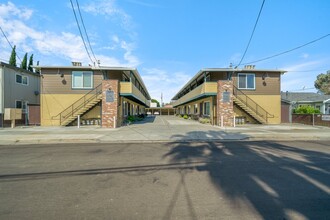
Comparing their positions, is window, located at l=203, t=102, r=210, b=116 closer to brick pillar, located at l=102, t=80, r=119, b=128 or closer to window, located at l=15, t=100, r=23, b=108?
brick pillar, located at l=102, t=80, r=119, b=128

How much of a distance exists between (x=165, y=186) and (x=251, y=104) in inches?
723

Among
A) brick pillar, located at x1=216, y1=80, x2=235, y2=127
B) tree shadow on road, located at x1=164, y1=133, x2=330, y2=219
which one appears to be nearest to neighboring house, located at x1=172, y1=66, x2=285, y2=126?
brick pillar, located at x1=216, y1=80, x2=235, y2=127

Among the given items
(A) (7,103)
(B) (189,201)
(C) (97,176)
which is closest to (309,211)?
(B) (189,201)

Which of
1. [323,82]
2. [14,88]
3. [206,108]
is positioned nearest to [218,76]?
[206,108]

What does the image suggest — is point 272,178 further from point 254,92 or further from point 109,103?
point 254,92

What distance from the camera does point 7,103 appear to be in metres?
18.7

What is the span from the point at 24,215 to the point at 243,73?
2086cm

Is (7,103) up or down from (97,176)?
up

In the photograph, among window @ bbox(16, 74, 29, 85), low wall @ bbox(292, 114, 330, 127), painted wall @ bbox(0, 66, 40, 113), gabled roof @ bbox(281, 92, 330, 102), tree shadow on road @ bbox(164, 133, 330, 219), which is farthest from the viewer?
gabled roof @ bbox(281, 92, 330, 102)

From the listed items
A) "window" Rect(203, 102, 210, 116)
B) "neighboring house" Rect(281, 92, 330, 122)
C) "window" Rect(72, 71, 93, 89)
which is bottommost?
"window" Rect(203, 102, 210, 116)

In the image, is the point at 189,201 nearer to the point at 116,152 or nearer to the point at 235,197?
the point at 235,197

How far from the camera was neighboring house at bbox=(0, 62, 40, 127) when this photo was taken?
714 inches

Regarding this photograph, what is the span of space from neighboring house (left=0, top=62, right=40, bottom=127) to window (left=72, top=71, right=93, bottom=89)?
5.39 m

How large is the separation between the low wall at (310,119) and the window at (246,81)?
628 centimetres
